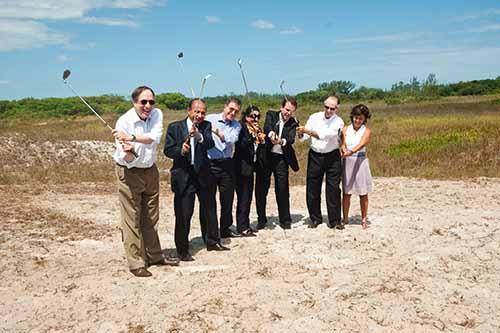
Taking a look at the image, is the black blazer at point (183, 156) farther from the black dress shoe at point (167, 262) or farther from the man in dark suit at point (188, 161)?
the black dress shoe at point (167, 262)

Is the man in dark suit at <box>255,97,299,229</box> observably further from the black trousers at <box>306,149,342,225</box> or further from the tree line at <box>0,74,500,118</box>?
the tree line at <box>0,74,500,118</box>

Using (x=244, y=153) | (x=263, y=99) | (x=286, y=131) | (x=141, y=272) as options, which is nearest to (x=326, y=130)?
(x=286, y=131)

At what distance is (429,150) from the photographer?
55.9 ft

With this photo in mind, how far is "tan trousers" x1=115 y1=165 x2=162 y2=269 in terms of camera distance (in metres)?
5.38

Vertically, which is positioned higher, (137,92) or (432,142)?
(137,92)

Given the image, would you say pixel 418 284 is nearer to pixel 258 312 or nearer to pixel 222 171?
pixel 258 312

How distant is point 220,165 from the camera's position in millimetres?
6582

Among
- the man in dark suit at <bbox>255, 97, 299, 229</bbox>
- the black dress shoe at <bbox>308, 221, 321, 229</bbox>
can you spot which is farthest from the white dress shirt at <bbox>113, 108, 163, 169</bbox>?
the black dress shoe at <bbox>308, 221, 321, 229</bbox>

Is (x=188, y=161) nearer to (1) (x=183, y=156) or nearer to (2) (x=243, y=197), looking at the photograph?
(1) (x=183, y=156)

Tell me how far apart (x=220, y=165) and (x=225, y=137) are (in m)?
0.35

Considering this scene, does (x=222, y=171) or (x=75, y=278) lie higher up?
(x=222, y=171)

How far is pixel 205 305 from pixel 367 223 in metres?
3.45

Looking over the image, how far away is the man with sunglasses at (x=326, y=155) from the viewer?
705cm

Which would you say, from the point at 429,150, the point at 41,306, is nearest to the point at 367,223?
the point at 41,306
